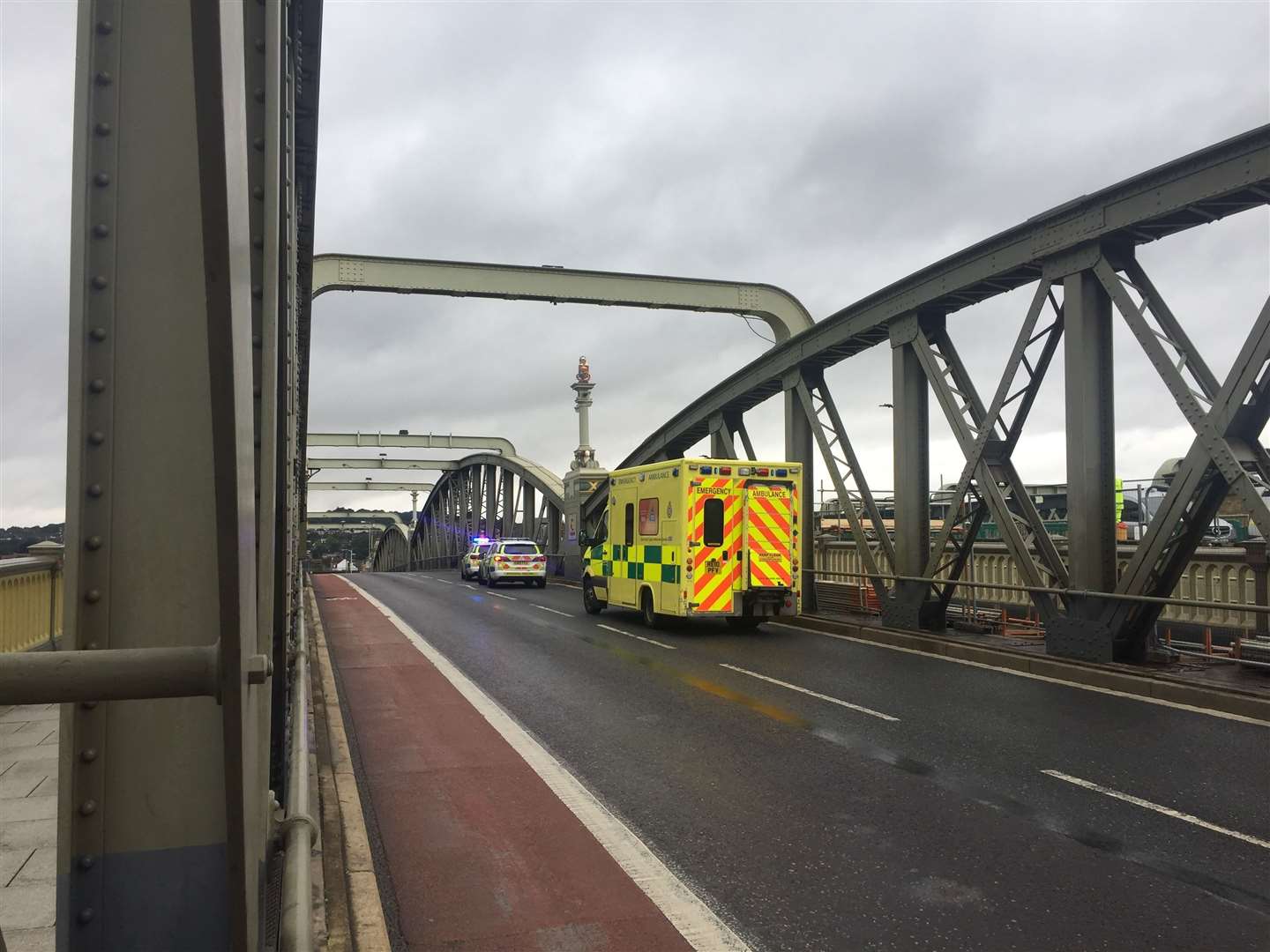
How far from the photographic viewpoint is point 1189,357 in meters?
10.8

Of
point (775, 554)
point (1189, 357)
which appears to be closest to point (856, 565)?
point (775, 554)

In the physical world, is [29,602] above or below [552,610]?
above

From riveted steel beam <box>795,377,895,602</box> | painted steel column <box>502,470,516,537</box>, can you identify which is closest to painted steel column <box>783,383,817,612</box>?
riveted steel beam <box>795,377,895,602</box>

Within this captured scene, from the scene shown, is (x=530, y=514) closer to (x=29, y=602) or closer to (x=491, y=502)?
(x=491, y=502)

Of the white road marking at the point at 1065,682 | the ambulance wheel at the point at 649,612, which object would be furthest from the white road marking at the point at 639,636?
the white road marking at the point at 1065,682

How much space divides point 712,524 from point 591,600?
17.5ft

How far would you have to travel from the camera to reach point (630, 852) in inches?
224

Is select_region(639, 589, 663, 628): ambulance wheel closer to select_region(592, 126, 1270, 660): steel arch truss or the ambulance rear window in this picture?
the ambulance rear window

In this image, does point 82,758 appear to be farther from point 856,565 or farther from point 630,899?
point 856,565

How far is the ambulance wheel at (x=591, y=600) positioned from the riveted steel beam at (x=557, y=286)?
7188mm

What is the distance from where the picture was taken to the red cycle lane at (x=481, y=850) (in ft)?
15.2

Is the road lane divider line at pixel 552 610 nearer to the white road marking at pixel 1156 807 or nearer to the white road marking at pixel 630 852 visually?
the white road marking at pixel 630 852

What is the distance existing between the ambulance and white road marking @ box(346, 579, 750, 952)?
7413 mm

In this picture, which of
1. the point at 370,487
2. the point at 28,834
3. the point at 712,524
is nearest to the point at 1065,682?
the point at 712,524
